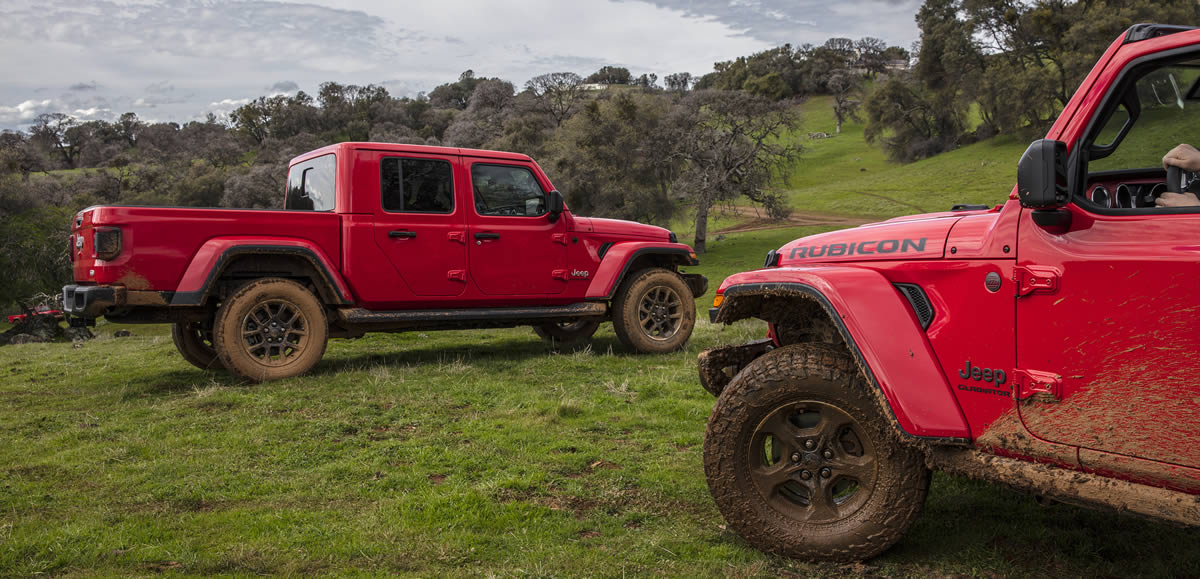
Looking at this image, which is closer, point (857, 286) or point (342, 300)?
point (857, 286)

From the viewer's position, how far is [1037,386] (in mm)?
3090

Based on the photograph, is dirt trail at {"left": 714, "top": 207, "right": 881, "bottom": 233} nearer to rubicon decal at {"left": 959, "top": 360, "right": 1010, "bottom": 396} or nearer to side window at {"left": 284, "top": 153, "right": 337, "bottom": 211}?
side window at {"left": 284, "top": 153, "right": 337, "bottom": 211}

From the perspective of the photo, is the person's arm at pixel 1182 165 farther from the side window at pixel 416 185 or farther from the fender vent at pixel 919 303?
the side window at pixel 416 185

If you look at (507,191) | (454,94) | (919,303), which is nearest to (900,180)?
(507,191)

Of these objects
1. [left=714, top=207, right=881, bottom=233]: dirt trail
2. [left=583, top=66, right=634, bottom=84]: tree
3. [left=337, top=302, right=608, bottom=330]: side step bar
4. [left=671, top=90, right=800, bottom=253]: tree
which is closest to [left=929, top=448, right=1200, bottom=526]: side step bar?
[left=337, top=302, right=608, bottom=330]: side step bar

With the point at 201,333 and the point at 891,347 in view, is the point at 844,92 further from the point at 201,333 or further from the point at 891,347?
the point at 891,347

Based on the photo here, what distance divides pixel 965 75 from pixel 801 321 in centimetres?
6222

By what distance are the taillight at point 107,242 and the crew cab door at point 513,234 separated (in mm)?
3250

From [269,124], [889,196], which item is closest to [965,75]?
[889,196]

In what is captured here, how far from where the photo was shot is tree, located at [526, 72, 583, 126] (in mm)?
57438

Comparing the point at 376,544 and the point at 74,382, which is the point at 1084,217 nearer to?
the point at 376,544

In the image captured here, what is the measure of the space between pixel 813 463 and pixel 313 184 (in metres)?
6.75

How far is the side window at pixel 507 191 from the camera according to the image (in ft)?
28.7

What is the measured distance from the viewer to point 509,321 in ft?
29.3
